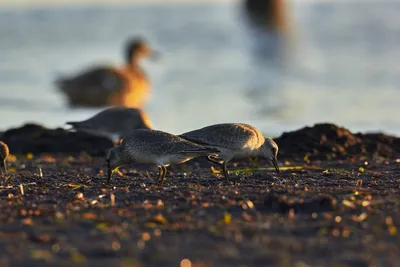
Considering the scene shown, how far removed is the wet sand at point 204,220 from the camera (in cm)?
552

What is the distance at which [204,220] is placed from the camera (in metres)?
6.45

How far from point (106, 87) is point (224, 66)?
6168mm

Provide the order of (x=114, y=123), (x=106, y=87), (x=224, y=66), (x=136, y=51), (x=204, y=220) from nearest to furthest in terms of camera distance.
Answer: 1. (x=204, y=220)
2. (x=114, y=123)
3. (x=106, y=87)
4. (x=136, y=51)
5. (x=224, y=66)

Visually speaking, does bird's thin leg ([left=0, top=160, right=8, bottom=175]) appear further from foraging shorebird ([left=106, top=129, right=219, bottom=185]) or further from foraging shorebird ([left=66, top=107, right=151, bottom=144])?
foraging shorebird ([left=66, top=107, right=151, bottom=144])

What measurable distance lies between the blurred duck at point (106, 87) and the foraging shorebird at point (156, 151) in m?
11.9

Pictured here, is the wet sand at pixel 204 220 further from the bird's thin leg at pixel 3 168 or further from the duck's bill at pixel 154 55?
the duck's bill at pixel 154 55

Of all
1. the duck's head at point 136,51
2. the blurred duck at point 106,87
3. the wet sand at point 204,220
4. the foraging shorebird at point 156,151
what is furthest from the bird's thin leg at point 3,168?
the duck's head at point 136,51

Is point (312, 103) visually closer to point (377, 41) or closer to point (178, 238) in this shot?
point (377, 41)

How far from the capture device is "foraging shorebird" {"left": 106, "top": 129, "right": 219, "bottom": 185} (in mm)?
8508

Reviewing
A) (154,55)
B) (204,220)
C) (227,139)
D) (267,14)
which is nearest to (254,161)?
(227,139)

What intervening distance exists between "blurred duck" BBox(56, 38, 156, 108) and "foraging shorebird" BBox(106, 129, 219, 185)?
11.9m

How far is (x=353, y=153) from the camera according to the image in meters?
11.0

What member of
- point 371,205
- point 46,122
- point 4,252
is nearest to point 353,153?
point 371,205

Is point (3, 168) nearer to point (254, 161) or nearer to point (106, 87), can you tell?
point (254, 161)
